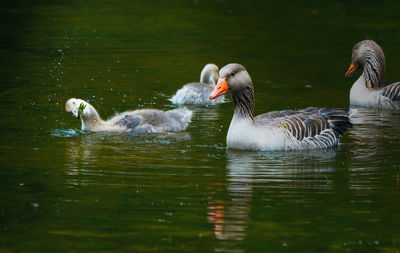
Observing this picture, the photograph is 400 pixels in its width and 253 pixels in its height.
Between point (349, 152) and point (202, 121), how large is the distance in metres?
3.26

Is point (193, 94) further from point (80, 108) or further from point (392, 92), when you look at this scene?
point (392, 92)

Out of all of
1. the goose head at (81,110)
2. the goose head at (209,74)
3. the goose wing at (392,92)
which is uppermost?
the goose head at (209,74)

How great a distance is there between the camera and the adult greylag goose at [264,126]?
1250cm

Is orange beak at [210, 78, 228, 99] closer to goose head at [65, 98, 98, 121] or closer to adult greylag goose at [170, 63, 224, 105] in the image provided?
goose head at [65, 98, 98, 121]

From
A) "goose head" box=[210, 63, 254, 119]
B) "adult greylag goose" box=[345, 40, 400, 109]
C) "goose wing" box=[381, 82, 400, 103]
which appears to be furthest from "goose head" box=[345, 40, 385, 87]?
"goose head" box=[210, 63, 254, 119]

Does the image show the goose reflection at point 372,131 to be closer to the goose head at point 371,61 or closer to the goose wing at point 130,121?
the goose head at point 371,61

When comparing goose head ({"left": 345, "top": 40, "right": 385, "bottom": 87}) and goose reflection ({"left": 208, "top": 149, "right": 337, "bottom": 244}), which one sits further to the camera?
goose head ({"left": 345, "top": 40, "right": 385, "bottom": 87})

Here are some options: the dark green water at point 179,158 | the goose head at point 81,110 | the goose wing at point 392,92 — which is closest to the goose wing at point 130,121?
the dark green water at point 179,158

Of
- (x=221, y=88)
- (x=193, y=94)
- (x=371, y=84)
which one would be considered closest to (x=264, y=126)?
(x=221, y=88)

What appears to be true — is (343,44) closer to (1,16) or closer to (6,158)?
(1,16)

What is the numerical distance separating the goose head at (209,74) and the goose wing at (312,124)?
477 cm

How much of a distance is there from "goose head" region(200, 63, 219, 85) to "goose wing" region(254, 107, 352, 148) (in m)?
4.77

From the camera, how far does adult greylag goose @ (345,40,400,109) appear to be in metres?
16.9

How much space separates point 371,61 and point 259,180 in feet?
25.2
